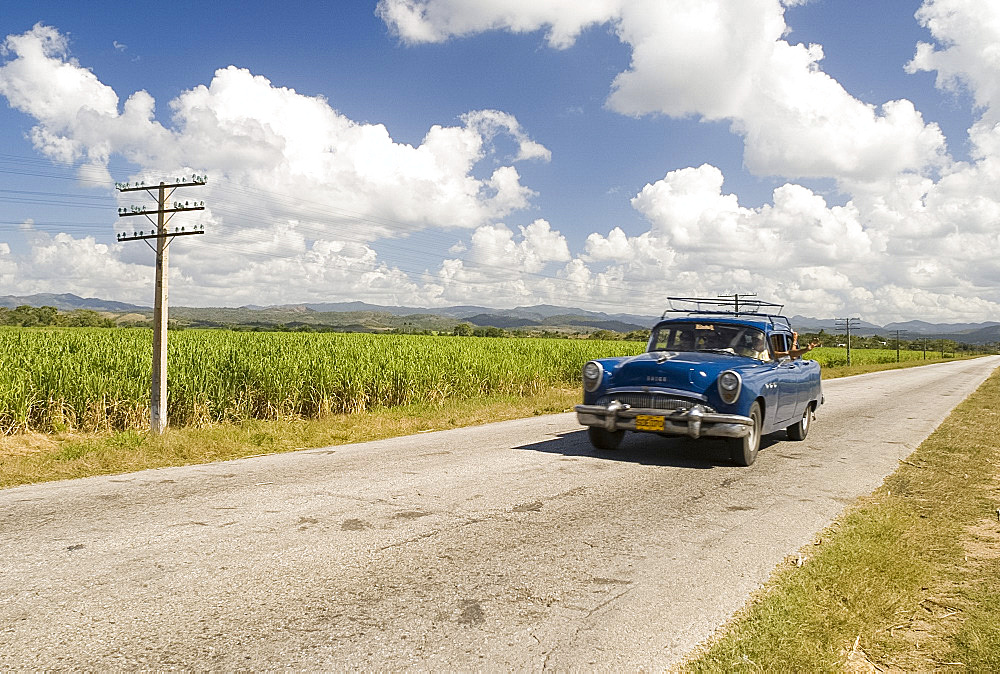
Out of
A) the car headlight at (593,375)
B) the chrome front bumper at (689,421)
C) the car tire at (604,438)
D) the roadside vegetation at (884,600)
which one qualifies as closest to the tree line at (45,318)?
the car tire at (604,438)

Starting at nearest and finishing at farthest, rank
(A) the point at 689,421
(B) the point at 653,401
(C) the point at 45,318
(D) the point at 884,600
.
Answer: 1. (D) the point at 884,600
2. (A) the point at 689,421
3. (B) the point at 653,401
4. (C) the point at 45,318

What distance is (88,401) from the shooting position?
1181 centimetres

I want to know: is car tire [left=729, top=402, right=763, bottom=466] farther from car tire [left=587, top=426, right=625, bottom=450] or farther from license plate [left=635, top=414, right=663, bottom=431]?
car tire [left=587, top=426, right=625, bottom=450]

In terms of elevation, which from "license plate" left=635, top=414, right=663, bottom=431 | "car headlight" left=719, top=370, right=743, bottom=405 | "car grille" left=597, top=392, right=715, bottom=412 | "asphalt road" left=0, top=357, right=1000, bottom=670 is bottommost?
"asphalt road" left=0, top=357, right=1000, bottom=670

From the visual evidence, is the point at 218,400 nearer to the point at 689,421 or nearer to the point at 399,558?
the point at 689,421

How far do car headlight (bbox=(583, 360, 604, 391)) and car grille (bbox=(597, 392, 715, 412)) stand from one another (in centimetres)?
24

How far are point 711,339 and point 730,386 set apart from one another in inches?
70.3

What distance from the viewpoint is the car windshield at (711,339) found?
984cm

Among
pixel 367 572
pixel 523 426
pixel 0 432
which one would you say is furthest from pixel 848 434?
pixel 0 432

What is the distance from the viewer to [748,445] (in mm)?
8672

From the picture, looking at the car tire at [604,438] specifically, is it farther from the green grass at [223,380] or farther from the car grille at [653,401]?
the green grass at [223,380]

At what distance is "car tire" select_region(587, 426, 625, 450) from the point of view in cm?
959

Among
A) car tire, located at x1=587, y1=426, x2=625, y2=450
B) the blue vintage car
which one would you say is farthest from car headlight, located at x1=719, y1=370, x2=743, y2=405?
car tire, located at x1=587, y1=426, x2=625, y2=450

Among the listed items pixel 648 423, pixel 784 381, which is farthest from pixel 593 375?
pixel 784 381
